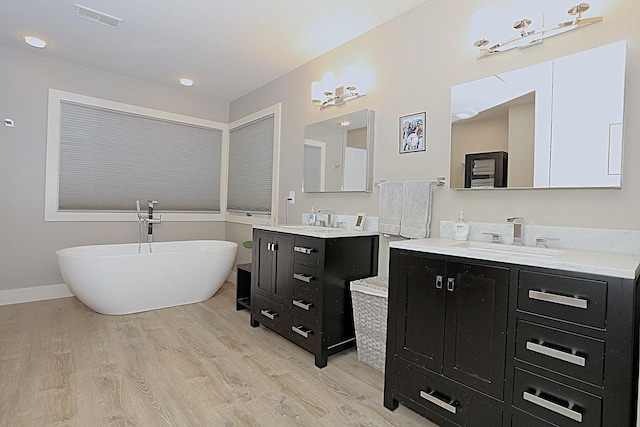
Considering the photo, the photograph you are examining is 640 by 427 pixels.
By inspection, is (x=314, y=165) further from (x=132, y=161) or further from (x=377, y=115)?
(x=132, y=161)

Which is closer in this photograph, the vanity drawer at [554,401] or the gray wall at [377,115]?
the vanity drawer at [554,401]

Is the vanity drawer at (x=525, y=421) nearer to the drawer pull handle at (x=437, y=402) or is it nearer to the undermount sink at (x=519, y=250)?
the drawer pull handle at (x=437, y=402)

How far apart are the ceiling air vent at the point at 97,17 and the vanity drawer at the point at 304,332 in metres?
2.80

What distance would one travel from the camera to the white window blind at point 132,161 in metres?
3.84

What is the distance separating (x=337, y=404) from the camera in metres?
1.91

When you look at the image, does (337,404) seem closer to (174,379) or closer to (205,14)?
(174,379)

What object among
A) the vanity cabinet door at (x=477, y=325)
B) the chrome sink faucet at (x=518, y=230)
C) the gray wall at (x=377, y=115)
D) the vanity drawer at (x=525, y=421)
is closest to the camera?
the vanity drawer at (x=525, y=421)

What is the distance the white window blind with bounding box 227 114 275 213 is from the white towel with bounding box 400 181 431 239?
2030mm

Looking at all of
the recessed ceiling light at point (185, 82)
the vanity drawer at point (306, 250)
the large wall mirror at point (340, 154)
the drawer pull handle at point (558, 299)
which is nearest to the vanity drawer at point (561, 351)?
the drawer pull handle at point (558, 299)

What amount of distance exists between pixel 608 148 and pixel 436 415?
4.90 feet

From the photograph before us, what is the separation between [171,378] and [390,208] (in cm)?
185

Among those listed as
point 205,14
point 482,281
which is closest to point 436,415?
point 482,281

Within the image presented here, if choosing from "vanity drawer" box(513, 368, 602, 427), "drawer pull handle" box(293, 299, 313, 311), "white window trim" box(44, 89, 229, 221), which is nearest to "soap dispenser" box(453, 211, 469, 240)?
"vanity drawer" box(513, 368, 602, 427)

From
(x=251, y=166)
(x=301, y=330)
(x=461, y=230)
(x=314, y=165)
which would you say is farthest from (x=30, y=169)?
(x=461, y=230)
